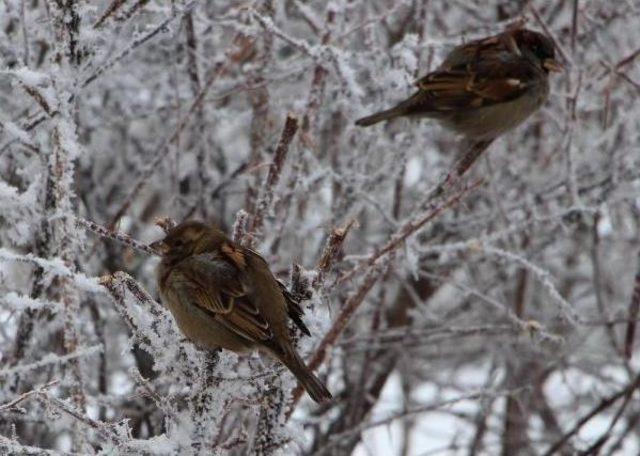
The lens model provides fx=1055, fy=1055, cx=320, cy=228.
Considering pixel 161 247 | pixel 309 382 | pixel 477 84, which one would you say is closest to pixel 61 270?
pixel 161 247

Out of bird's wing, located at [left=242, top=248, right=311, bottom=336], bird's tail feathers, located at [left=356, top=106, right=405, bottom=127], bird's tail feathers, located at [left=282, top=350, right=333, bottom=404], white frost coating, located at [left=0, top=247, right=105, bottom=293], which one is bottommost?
bird's tail feathers, located at [left=282, top=350, right=333, bottom=404]

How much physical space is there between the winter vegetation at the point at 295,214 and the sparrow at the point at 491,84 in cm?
11

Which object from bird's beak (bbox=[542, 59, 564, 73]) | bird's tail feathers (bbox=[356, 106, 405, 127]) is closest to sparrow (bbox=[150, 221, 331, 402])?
bird's tail feathers (bbox=[356, 106, 405, 127])

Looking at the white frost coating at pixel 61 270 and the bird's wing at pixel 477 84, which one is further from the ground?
the bird's wing at pixel 477 84

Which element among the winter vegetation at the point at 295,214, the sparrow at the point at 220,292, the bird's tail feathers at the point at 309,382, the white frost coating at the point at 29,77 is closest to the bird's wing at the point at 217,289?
the sparrow at the point at 220,292

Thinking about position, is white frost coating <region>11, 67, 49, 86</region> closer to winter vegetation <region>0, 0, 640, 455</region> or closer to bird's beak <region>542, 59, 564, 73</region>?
winter vegetation <region>0, 0, 640, 455</region>

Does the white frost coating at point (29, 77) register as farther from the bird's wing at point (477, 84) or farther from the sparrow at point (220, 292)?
the bird's wing at point (477, 84)

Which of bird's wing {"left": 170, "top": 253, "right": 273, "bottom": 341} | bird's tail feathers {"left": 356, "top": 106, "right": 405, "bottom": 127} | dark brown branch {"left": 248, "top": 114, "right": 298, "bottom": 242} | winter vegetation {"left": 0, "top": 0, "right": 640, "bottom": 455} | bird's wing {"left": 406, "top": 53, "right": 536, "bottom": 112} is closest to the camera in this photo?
winter vegetation {"left": 0, "top": 0, "right": 640, "bottom": 455}

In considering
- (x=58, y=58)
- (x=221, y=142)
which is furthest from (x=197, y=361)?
(x=221, y=142)

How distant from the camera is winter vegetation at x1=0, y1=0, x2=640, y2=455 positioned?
10.2 ft

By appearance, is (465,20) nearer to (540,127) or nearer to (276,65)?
(540,127)

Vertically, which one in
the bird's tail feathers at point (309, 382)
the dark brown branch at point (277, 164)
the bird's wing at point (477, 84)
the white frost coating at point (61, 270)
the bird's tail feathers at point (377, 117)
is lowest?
the bird's tail feathers at point (309, 382)

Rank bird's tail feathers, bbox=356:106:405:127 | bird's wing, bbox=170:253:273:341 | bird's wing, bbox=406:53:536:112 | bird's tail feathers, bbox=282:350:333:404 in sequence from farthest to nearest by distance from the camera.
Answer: bird's wing, bbox=406:53:536:112, bird's tail feathers, bbox=356:106:405:127, bird's wing, bbox=170:253:273:341, bird's tail feathers, bbox=282:350:333:404

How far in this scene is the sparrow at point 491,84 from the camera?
464cm
